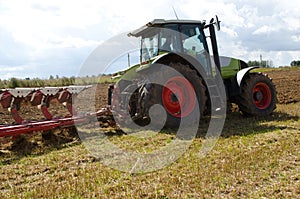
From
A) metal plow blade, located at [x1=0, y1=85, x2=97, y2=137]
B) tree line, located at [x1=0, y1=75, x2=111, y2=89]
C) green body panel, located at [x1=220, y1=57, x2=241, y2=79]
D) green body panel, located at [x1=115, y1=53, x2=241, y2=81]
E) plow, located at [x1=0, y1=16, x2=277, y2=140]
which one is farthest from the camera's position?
tree line, located at [x1=0, y1=75, x2=111, y2=89]

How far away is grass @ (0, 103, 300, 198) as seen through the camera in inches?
124

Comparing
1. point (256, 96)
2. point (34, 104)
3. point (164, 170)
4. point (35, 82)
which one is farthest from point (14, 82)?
point (164, 170)

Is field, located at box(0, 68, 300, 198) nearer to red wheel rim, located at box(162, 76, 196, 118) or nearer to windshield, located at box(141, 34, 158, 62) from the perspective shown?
red wheel rim, located at box(162, 76, 196, 118)

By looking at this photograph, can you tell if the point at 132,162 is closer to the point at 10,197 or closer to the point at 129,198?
the point at 129,198

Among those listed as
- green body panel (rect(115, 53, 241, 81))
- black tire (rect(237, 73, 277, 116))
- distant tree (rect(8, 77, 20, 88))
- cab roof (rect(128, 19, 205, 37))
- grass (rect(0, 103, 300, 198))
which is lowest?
grass (rect(0, 103, 300, 198))

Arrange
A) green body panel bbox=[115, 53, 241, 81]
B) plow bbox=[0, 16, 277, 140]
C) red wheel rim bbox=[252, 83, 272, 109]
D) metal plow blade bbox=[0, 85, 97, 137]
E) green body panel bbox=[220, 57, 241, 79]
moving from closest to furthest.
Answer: metal plow blade bbox=[0, 85, 97, 137] → plow bbox=[0, 16, 277, 140] → green body panel bbox=[115, 53, 241, 81] → red wheel rim bbox=[252, 83, 272, 109] → green body panel bbox=[220, 57, 241, 79]

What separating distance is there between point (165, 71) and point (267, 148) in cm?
265

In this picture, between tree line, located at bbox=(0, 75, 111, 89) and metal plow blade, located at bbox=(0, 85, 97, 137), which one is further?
tree line, located at bbox=(0, 75, 111, 89)

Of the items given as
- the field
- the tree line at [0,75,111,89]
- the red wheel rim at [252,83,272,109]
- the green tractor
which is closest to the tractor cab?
the green tractor

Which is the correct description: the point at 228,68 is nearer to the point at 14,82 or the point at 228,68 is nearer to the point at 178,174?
the point at 178,174

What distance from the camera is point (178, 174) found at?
3641 millimetres

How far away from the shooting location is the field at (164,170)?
3.18 m

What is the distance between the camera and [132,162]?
166 inches

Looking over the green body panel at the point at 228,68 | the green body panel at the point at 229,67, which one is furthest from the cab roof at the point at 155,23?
the green body panel at the point at 229,67
